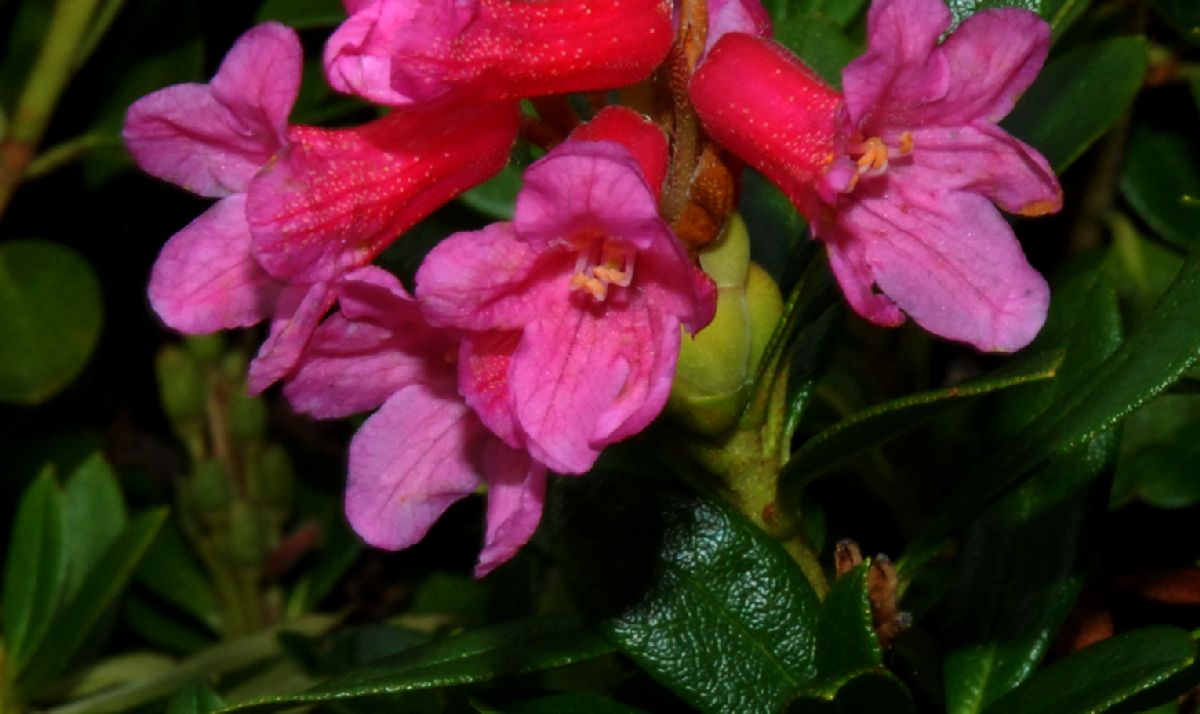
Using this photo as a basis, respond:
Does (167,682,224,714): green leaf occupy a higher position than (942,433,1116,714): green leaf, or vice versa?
(942,433,1116,714): green leaf

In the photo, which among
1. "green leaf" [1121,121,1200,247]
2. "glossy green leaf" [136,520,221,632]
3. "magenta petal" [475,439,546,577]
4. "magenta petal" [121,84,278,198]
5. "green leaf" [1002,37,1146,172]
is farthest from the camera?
"glossy green leaf" [136,520,221,632]

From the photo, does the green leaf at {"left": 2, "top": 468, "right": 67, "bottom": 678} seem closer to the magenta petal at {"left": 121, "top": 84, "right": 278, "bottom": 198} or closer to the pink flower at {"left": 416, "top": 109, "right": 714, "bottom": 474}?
the magenta petal at {"left": 121, "top": 84, "right": 278, "bottom": 198}

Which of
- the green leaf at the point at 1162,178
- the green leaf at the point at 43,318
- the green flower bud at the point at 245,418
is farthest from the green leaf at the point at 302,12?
the green leaf at the point at 1162,178

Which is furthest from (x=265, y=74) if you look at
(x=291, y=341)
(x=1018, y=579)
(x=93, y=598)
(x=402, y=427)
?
(x=93, y=598)

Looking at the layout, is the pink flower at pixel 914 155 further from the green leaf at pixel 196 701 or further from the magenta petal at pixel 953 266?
the green leaf at pixel 196 701

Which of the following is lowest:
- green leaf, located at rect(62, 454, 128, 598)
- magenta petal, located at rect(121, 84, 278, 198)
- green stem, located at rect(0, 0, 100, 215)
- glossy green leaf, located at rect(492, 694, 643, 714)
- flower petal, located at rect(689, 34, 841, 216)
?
green leaf, located at rect(62, 454, 128, 598)

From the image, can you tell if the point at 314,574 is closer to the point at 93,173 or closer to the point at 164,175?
the point at 93,173

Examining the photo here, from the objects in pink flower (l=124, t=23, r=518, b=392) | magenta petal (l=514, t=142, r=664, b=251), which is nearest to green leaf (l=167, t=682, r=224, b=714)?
pink flower (l=124, t=23, r=518, b=392)

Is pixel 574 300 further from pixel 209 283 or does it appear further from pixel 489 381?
pixel 209 283
